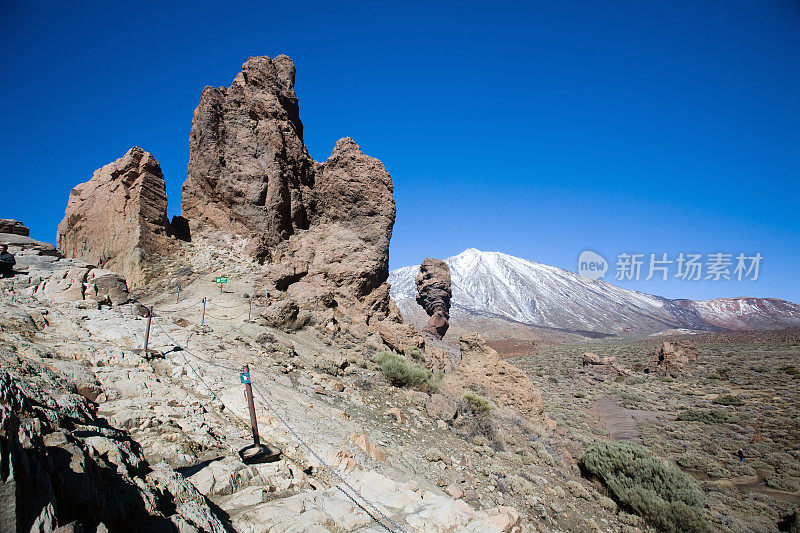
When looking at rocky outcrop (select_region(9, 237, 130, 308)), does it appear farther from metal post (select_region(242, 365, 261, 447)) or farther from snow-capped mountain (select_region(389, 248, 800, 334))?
snow-capped mountain (select_region(389, 248, 800, 334))

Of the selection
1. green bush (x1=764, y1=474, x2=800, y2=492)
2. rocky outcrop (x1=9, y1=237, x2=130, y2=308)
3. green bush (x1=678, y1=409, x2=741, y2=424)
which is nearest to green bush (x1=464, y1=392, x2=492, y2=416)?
green bush (x1=764, y1=474, x2=800, y2=492)

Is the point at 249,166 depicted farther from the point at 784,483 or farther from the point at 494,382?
the point at 784,483

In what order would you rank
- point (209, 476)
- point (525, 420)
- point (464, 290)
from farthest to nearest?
point (464, 290)
point (525, 420)
point (209, 476)

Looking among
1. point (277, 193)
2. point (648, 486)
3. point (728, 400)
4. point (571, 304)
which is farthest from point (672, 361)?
point (571, 304)

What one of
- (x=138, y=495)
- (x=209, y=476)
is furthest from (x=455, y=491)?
(x=138, y=495)

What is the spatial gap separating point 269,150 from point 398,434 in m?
15.6

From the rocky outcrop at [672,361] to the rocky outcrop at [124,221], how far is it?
3771cm

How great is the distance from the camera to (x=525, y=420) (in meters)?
12.5

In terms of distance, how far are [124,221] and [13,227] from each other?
3540 millimetres

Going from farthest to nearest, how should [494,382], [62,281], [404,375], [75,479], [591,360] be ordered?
[591,360]
[494,382]
[404,375]
[62,281]
[75,479]

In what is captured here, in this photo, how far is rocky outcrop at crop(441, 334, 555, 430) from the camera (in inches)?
519

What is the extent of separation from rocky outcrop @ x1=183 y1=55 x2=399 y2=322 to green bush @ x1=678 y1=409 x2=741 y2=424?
15.4m

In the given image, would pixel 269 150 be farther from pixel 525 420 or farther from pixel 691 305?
pixel 691 305

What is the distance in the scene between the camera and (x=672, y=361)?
107ft
